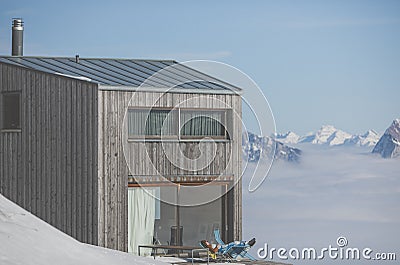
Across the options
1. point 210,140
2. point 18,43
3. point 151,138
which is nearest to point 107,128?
point 151,138

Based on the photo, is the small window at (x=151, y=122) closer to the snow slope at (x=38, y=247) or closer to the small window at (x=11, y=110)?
the small window at (x=11, y=110)

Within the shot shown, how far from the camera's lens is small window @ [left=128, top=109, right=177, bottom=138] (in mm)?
24297

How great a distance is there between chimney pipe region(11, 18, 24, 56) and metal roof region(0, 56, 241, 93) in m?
1.28

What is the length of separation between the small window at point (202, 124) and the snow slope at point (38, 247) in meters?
6.95

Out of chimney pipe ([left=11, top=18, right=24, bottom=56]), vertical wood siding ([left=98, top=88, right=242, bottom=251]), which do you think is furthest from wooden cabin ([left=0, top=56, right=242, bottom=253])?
chimney pipe ([left=11, top=18, right=24, bottom=56])

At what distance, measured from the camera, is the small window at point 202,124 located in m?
25.0

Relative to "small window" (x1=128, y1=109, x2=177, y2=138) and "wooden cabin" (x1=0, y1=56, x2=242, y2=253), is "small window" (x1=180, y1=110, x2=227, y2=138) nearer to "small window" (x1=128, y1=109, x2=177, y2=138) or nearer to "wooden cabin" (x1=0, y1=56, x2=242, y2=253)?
"wooden cabin" (x1=0, y1=56, x2=242, y2=253)

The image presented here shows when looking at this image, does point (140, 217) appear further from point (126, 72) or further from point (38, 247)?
point (38, 247)

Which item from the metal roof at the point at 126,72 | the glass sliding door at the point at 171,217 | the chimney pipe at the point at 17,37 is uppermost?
the chimney pipe at the point at 17,37

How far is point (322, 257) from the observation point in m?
25.3

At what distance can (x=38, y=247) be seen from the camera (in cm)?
1672

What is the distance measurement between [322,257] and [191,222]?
3.23 meters

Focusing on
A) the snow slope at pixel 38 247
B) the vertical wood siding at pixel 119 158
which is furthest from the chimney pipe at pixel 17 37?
the snow slope at pixel 38 247

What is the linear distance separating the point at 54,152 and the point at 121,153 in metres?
1.70
